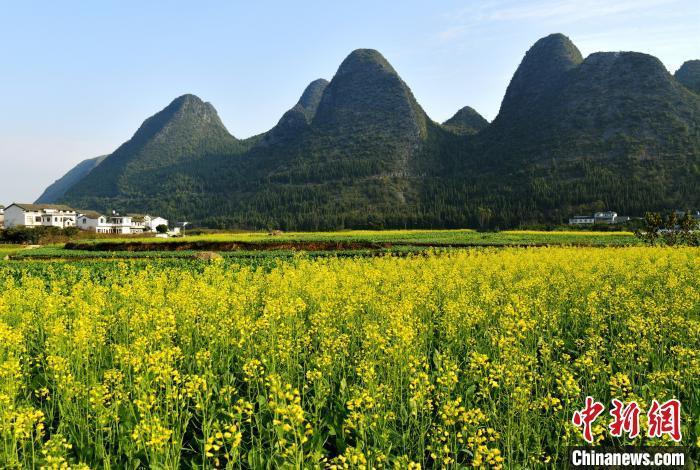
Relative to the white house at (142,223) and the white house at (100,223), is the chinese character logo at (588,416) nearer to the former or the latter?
the white house at (100,223)

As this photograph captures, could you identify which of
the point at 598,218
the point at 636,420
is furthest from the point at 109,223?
the point at 636,420

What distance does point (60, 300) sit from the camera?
11.2m

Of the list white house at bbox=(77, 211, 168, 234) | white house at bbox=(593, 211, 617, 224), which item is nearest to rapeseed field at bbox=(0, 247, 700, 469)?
white house at bbox=(593, 211, 617, 224)

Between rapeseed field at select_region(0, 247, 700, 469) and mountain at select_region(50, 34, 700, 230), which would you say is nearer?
rapeseed field at select_region(0, 247, 700, 469)

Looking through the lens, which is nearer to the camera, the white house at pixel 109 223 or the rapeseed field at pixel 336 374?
the rapeseed field at pixel 336 374

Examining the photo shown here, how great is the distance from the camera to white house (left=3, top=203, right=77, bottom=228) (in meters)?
112

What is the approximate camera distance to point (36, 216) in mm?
114000

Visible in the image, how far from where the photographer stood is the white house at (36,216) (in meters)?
112

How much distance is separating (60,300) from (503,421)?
1092cm

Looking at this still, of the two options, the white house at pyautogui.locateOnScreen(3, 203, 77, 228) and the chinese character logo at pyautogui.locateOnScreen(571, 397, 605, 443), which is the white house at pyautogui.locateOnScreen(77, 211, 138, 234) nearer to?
the white house at pyautogui.locateOnScreen(3, 203, 77, 228)

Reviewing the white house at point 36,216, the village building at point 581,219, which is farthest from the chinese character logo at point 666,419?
the white house at point 36,216

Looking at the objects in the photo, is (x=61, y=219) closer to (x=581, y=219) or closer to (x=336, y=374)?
(x=336, y=374)

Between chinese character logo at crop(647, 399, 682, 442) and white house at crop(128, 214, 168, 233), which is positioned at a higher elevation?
white house at crop(128, 214, 168, 233)

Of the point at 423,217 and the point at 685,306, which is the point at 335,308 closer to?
the point at 685,306
